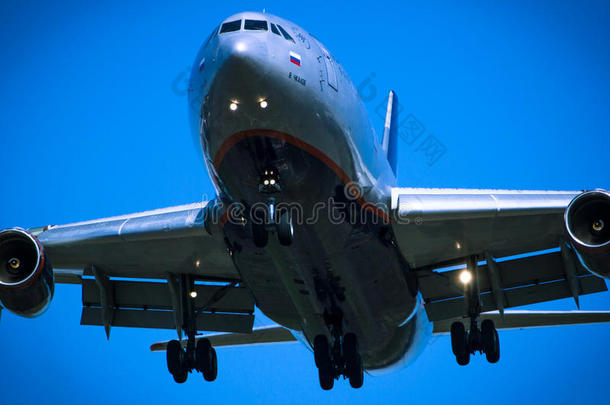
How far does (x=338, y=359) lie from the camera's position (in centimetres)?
1806

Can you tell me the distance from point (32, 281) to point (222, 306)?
5078mm

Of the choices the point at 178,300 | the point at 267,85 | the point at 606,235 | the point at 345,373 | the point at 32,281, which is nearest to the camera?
the point at 267,85

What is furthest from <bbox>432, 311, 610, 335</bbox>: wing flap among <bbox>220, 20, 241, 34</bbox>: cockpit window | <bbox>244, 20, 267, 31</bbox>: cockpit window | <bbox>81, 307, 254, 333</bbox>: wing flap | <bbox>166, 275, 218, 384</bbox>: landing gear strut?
<bbox>220, 20, 241, 34</bbox>: cockpit window

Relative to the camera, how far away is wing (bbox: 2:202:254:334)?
17562 millimetres

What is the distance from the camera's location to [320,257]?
Answer: 15531mm

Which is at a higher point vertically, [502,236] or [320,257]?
[502,236]

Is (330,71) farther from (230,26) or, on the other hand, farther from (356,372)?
(356,372)

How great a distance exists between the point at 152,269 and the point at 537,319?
945 centimetres

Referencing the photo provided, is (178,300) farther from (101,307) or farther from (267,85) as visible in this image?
(267,85)

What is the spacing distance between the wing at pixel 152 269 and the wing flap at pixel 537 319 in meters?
5.15

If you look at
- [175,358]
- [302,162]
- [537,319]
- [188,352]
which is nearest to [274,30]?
[302,162]

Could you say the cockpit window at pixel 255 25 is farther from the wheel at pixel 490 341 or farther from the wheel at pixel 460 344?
the wheel at pixel 490 341

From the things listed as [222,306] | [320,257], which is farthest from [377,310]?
[222,306]

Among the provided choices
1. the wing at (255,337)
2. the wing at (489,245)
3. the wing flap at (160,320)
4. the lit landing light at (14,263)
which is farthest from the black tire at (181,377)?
the wing at (489,245)
